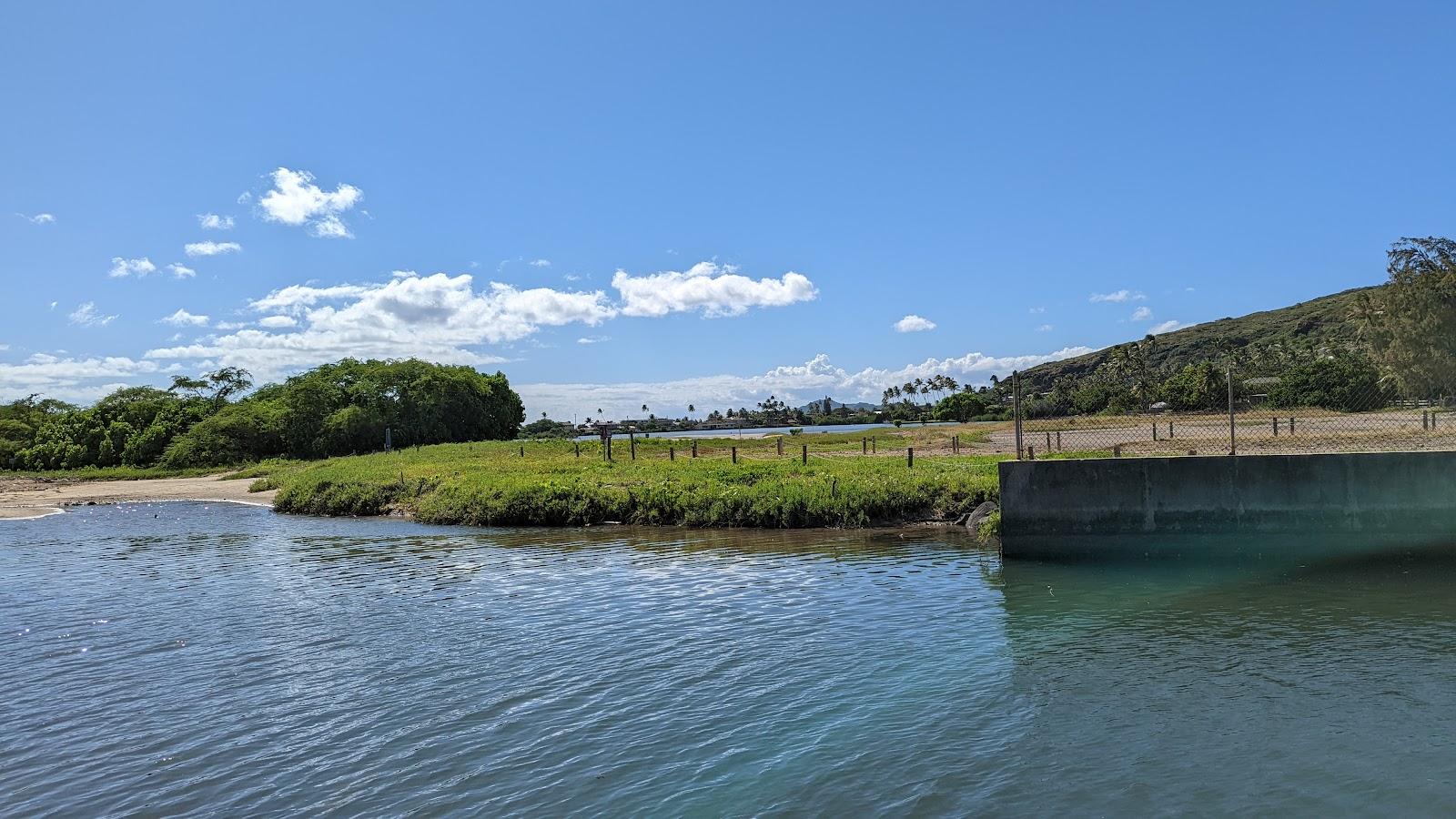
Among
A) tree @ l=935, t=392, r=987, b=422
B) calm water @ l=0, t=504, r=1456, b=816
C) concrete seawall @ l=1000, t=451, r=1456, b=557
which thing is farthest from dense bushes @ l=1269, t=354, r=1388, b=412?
tree @ l=935, t=392, r=987, b=422

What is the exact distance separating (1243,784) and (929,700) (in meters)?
2.93

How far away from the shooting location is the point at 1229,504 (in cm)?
1650

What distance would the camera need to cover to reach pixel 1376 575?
567 inches

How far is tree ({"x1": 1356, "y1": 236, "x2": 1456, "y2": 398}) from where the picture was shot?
24.0m

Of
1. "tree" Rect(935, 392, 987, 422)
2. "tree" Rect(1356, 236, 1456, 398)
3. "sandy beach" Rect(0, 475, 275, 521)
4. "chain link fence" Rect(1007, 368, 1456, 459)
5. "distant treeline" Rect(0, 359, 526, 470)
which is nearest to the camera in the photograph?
"chain link fence" Rect(1007, 368, 1456, 459)

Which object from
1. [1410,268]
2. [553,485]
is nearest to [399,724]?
[553,485]

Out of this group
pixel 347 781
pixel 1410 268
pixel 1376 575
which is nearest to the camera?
pixel 347 781

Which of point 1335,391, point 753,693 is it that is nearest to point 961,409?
point 1335,391

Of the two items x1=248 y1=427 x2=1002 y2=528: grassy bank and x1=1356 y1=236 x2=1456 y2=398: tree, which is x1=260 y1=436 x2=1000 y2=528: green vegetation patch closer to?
x1=248 y1=427 x2=1002 y2=528: grassy bank

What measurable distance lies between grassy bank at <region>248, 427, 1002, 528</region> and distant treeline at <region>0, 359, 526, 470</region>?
3373cm

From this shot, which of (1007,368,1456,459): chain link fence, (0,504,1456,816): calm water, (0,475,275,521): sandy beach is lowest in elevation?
(0,504,1456,816): calm water

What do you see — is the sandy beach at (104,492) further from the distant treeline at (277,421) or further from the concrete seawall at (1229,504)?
the concrete seawall at (1229,504)

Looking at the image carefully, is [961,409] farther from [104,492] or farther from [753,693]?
[753,693]

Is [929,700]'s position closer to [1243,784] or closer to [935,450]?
[1243,784]
